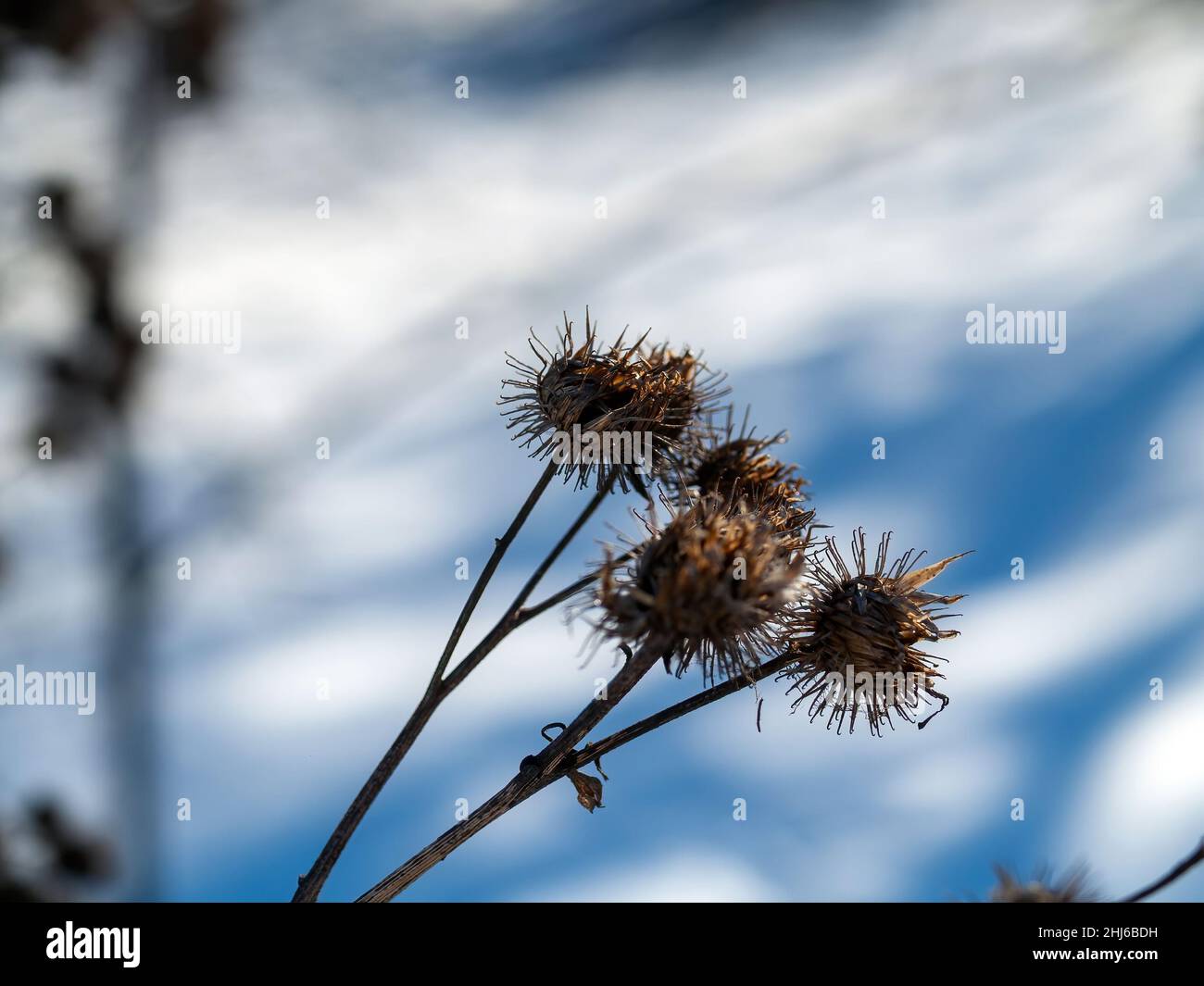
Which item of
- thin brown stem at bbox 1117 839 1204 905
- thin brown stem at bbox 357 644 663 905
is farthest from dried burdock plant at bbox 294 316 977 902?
thin brown stem at bbox 1117 839 1204 905

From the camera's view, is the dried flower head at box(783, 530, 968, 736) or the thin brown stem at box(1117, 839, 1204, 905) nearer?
the thin brown stem at box(1117, 839, 1204, 905)

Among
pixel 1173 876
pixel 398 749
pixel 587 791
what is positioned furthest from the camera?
pixel 587 791

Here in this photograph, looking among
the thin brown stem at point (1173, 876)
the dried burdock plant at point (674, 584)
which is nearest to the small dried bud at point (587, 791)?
the dried burdock plant at point (674, 584)

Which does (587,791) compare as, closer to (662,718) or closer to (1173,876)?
(662,718)

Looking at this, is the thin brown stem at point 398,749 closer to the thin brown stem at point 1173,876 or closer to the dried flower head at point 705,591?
the dried flower head at point 705,591

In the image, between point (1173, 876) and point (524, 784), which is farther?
point (524, 784)

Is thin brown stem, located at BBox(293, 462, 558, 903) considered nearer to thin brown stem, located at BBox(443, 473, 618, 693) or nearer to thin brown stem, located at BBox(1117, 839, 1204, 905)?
thin brown stem, located at BBox(443, 473, 618, 693)

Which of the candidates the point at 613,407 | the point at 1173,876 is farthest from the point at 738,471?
the point at 1173,876
